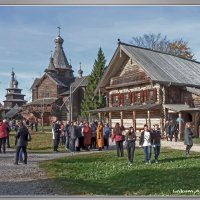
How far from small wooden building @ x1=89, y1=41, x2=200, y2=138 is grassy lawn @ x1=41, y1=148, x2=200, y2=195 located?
5.96 m

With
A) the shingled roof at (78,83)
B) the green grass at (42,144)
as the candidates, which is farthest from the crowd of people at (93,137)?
the shingled roof at (78,83)

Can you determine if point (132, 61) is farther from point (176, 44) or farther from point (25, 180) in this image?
point (25, 180)

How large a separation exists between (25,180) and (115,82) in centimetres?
1390

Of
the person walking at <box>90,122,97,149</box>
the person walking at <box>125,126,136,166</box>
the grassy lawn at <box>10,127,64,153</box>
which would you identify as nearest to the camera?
the person walking at <box>125,126,136,166</box>

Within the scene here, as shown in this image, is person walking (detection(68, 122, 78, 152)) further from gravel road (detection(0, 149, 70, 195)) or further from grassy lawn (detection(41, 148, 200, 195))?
gravel road (detection(0, 149, 70, 195))

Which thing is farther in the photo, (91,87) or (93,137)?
(93,137)

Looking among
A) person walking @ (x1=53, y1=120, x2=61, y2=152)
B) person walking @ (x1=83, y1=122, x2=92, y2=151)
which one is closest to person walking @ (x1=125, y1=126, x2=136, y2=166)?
person walking @ (x1=53, y1=120, x2=61, y2=152)

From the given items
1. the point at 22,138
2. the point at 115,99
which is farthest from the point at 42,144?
the point at 115,99

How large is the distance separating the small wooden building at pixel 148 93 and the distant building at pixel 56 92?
7503 millimetres

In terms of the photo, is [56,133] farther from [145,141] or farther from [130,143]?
[145,141]

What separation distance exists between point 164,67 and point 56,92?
906cm

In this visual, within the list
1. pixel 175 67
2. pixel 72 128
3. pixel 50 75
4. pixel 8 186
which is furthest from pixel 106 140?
pixel 8 186

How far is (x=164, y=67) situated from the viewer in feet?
64.8

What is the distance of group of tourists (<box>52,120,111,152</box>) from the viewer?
16.9m
